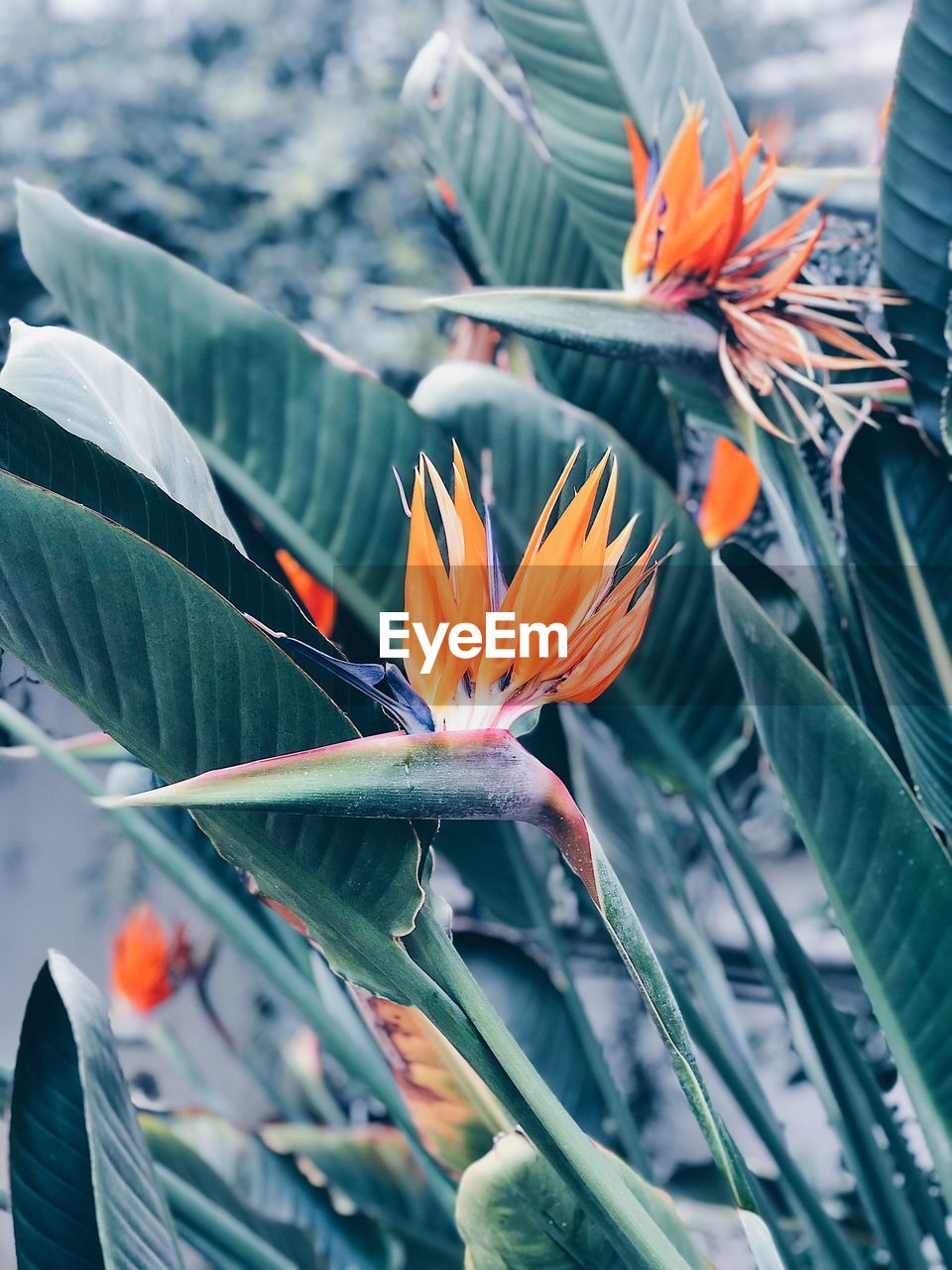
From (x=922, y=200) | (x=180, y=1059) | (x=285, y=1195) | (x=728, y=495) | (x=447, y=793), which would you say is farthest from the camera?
(x=180, y=1059)

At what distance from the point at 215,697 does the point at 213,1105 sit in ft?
2.38

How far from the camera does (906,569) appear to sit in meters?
0.51

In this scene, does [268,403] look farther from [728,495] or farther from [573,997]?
[573,997]

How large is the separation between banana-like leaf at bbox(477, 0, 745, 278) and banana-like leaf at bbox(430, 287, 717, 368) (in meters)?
0.18

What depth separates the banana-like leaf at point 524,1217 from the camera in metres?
0.35

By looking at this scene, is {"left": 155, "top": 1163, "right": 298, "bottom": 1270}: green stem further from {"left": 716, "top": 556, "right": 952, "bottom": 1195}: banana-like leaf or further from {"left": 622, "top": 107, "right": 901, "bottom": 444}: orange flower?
{"left": 622, "top": 107, "right": 901, "bottom": 444}: orange flower

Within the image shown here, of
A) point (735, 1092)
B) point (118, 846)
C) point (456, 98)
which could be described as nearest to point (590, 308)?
point (456, 98)

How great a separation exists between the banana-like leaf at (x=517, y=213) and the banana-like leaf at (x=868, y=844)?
26 centimetres

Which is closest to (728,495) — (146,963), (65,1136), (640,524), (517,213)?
(640,524)

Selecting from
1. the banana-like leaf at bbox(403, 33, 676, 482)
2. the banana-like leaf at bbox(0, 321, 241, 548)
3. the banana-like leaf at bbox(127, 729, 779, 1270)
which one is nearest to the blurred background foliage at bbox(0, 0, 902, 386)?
the banana-like leaf at bbox(403, 33, 676, 482)

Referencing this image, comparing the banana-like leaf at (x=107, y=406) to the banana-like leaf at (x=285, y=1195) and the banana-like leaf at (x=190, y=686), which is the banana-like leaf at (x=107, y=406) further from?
the banana-like leaf at (x=285, y=1195)

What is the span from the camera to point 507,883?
0.62m

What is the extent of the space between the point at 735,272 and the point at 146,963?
72 cm

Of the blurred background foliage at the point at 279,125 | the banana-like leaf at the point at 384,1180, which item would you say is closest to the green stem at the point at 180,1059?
the banana-like leaf at the point at 384,1180
